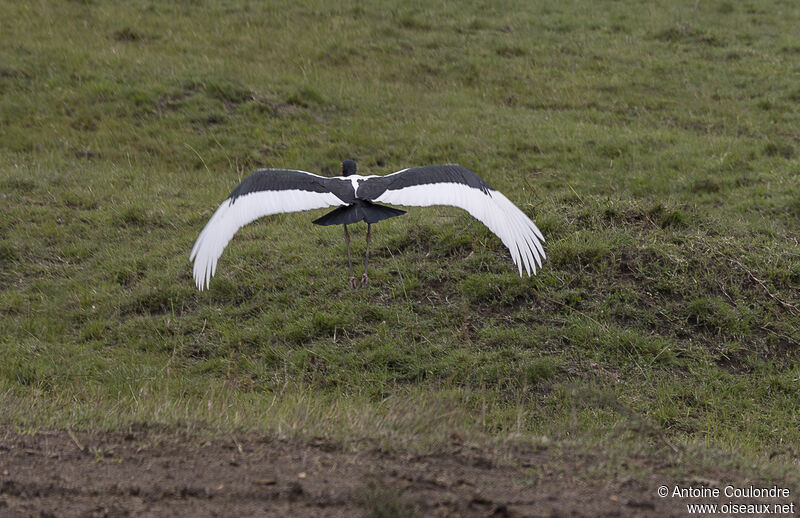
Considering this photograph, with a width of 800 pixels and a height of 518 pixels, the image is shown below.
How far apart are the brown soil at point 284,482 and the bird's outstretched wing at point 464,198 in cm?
209

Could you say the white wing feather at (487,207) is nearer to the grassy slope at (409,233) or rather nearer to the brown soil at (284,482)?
the grassy slope at (409,233)

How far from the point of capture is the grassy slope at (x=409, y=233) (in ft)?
18.4

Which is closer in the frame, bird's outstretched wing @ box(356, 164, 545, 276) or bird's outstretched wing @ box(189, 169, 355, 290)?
bird's outstretched wing @ box(189, 169, 355, 290)

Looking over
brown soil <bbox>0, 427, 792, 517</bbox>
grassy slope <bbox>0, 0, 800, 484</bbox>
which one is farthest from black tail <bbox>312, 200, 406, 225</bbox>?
brown soil <bbox>0, 427, 792, 517</bbox>

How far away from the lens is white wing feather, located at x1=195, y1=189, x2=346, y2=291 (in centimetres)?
554

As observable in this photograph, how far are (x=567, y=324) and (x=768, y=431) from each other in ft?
5.72

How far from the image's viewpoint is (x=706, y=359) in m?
6.18

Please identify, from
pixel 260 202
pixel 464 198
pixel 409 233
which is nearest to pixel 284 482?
pixel 260 202

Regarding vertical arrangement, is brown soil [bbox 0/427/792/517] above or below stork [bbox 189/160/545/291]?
below

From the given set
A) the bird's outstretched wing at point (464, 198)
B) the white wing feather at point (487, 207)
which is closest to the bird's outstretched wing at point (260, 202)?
the bird's outstretched wing at point (464, 198)

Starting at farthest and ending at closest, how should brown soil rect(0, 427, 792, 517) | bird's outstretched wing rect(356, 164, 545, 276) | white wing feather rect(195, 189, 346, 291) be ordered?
1. bird's outstretched wing rect(356, 164, 545, 276)
2. white wing feather rect(195, 189, 346, 291)
3. brown soil rect(0, 427, 792, 517)

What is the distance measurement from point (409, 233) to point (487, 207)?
80.7 inches

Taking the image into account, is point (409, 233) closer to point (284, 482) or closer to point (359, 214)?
point (359, 214)

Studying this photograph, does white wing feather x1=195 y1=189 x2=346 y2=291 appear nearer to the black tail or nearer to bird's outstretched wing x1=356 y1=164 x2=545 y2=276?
the black tail
